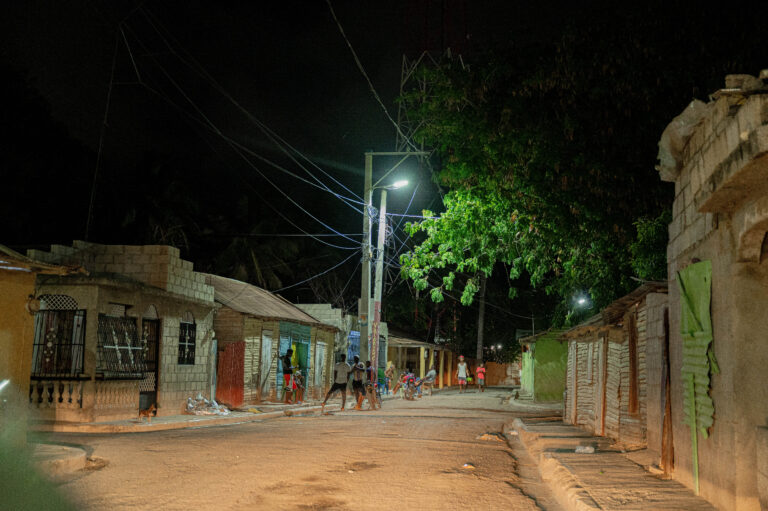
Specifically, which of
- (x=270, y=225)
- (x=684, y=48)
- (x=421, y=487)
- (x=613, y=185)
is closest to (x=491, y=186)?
(x=613, y=185)

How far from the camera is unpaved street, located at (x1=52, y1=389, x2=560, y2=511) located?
23.0 feet

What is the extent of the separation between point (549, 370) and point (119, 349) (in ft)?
61.1

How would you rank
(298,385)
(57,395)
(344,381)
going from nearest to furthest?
(57,395) → (344,381) → (298,385)

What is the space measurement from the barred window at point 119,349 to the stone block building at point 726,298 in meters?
13.1

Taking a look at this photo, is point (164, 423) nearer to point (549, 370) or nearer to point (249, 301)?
point (249, 301)

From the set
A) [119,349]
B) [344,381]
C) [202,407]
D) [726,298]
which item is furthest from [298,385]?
[726,298]

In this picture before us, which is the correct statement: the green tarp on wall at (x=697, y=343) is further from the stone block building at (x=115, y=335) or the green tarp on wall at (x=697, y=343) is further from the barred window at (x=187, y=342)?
the barred window at (x=187, y=342)

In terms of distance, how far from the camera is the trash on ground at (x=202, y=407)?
61.2ft

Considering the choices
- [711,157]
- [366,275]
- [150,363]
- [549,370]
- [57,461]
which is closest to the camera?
[711,157]

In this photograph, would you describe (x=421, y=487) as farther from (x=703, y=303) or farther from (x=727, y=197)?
(x=727, y=197)

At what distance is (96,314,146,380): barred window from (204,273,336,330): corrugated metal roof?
4.63 meters

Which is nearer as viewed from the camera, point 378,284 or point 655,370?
point 655,370

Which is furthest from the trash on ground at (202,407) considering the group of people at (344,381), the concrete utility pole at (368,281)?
the concrete utility pole at (368,281)

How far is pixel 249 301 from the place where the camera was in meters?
24.4
